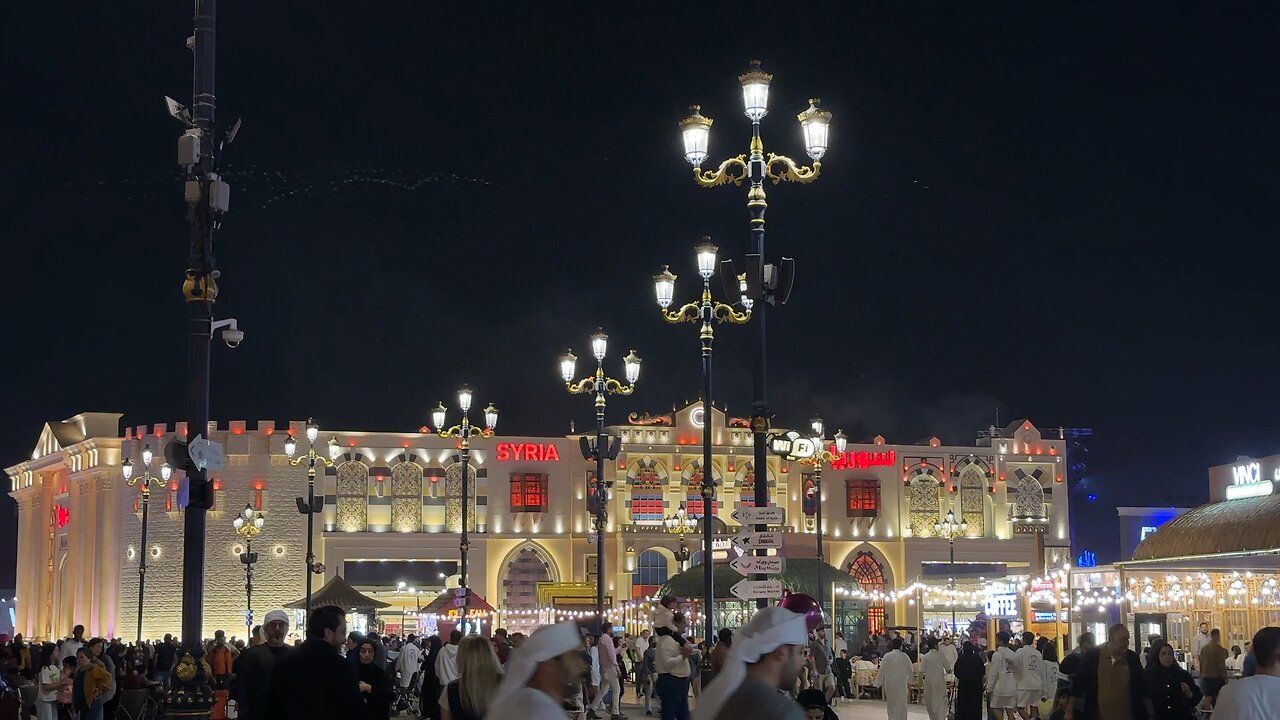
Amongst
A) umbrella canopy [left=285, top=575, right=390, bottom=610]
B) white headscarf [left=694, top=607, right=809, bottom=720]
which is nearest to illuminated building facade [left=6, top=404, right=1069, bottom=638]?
umbrella canopy [left=285, top=575, right=390, bottom=610]

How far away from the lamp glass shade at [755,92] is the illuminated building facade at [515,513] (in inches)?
1537

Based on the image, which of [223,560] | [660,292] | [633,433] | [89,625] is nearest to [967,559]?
[633,433]

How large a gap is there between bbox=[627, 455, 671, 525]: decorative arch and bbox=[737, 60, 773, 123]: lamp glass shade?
43.2 m

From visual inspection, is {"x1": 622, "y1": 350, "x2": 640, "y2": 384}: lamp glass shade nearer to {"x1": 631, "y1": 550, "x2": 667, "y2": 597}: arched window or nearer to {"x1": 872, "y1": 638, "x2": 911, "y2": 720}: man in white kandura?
{"x1": 872, "y1": 638, "x2": 911, "y2": 720}: man in white kandura

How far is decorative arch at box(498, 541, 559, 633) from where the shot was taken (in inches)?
2409

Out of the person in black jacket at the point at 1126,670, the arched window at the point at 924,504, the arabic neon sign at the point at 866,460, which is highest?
the arabic neon sign at the point at 866,460

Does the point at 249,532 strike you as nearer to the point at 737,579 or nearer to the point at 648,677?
the point at 737,579

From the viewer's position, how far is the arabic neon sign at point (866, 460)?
6444 cm

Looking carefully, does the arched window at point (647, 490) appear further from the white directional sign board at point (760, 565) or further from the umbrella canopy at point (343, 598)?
the white directional sign board at point (760, 565)

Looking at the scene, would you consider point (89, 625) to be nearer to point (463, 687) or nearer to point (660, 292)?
point (660, 292)

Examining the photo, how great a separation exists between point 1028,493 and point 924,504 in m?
4.48

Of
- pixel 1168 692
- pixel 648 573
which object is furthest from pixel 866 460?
pixel 1168 692

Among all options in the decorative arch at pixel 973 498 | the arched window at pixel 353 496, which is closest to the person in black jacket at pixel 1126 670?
the arched window at pixel 353 496

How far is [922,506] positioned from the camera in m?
65.4
